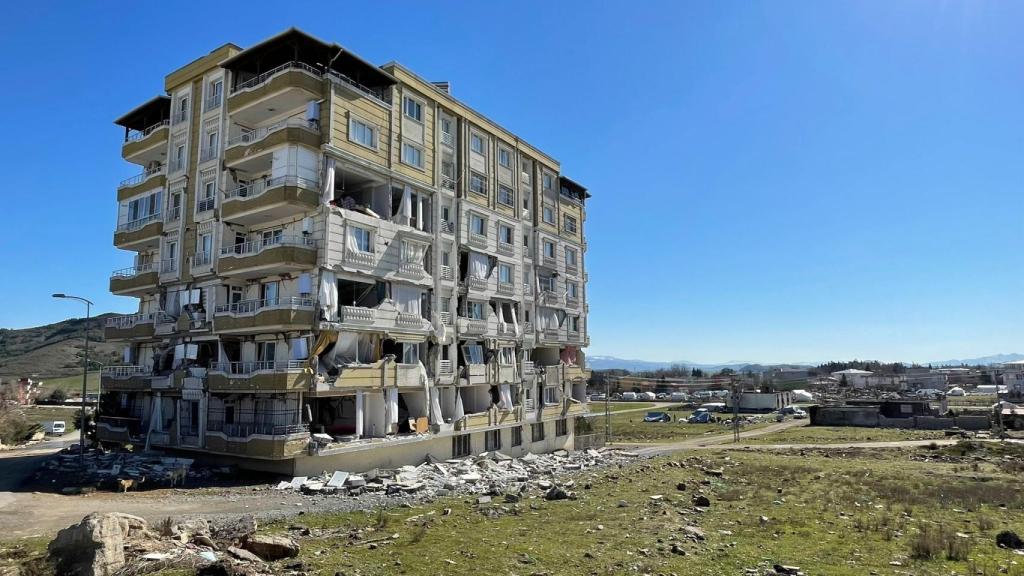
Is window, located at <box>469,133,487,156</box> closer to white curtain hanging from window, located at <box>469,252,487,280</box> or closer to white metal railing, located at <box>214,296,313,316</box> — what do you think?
white curtain hanging from window, located at <box>469,252,487,280</box>

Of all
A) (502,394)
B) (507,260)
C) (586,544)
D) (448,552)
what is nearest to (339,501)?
(448,552)

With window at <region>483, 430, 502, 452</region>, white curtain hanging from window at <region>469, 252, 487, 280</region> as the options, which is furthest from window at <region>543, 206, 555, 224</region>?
window at <region>483, 430, 502, 452</region>

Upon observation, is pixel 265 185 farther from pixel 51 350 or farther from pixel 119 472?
pixel 51 350

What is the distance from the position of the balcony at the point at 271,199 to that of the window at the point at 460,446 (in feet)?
65.3

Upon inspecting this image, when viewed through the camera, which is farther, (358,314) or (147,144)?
(147,144)

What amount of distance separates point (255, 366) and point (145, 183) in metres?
18.7

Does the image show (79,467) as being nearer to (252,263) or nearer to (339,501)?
(252,263)

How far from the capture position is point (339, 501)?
1141 inches

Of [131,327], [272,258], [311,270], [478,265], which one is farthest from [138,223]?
[478,265]

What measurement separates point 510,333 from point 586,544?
3232 cm

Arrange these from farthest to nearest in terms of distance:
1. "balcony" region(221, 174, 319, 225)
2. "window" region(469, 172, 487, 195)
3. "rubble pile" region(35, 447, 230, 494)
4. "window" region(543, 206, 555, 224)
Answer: "window" region(543, 206, 555, 224)
"window" region(469, 172, 487, 195)
"balcony" region(221, 174, 319, 225)
"rubble pile" region(35, 447, 230, 494)

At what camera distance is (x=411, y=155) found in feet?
143

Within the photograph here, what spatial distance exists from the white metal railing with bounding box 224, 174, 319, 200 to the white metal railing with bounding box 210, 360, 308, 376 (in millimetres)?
9870

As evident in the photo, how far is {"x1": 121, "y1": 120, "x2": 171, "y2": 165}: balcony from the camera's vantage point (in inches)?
1777
